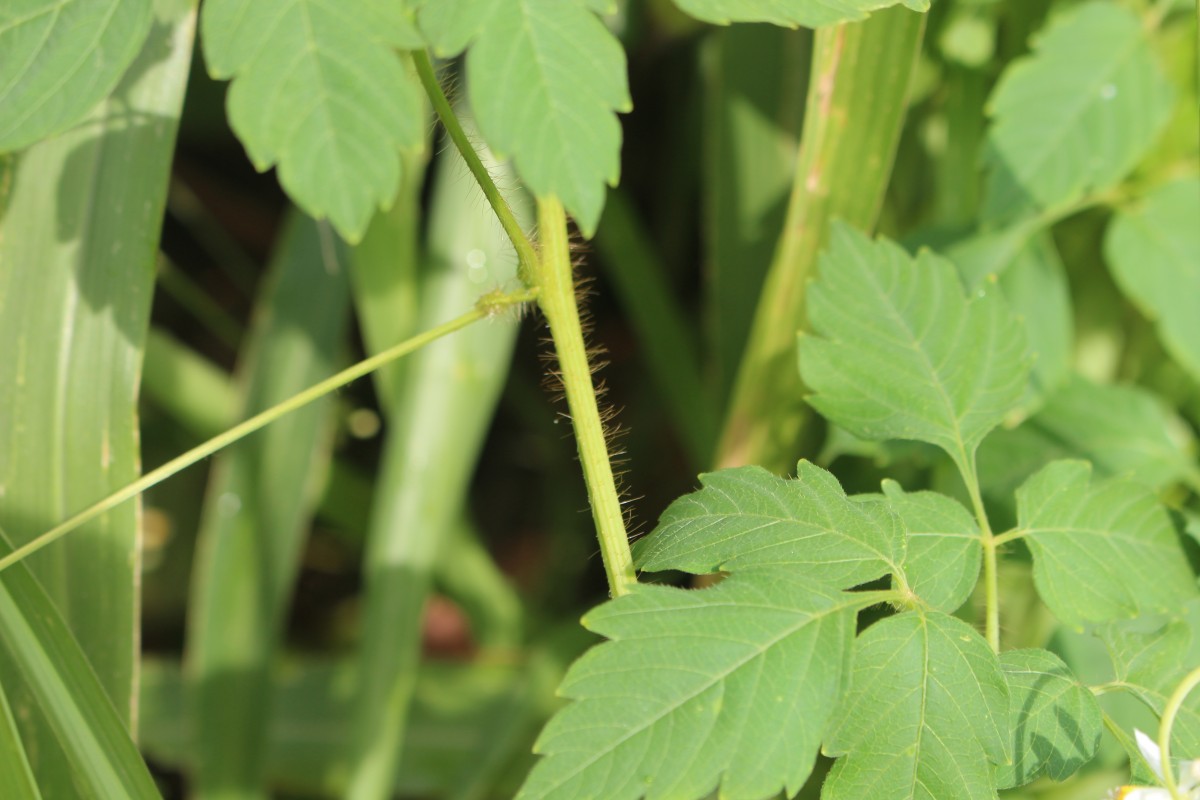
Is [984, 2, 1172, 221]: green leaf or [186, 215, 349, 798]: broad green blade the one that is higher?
[984, 2, 1172, 221]: green leaf

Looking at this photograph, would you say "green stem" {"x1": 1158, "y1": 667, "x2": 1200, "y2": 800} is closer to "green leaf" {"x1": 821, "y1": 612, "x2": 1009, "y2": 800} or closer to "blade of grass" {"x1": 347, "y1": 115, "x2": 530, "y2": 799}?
"green leaf" {"x1": 821, "y1": 612, "x2": 1009, "y2": 800}

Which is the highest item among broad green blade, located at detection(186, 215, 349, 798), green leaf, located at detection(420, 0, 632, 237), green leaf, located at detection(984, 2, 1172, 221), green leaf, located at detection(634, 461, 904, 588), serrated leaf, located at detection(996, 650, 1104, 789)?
green leaf, located at detection(420, 0, 632, 237)

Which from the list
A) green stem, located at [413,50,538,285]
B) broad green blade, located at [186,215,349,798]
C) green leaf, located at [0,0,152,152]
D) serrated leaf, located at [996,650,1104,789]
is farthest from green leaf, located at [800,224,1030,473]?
broad green blade, located at [186,215,349,798]

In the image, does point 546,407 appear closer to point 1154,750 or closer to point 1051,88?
point 1051,88

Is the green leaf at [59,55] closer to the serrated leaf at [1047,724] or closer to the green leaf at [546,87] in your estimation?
the green leaf at [546,87]

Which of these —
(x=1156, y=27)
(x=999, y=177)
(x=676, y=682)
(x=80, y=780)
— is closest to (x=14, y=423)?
(x=80, y=780)

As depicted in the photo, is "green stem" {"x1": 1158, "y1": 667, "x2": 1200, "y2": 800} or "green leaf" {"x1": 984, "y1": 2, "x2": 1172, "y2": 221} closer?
"green stem" {"x1": 1158, "y1": 667, "x2": 1200, "y2": 800}

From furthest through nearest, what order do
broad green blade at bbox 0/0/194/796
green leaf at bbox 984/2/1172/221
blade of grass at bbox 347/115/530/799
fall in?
blade of grass at bbox 347/115/530/799 < green leaf at bbox 984/2/1172/221 < broad green blade at bbox 0/0/194/796
